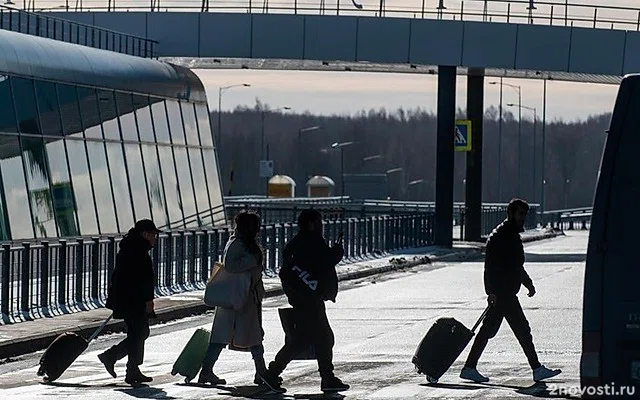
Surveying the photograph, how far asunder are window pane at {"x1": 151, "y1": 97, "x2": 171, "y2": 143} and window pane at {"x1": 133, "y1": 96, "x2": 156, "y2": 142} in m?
0.42

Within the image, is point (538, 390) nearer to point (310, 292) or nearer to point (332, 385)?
point (332, 385)

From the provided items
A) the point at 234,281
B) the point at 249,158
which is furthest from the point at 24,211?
the point at 249,158

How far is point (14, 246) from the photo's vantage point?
74.5 feet

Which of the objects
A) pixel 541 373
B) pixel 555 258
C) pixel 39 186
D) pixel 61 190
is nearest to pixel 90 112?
pixel 61 190

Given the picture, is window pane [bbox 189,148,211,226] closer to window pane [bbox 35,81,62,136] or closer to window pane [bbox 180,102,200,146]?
window pane [bbox 180,102,200,146]

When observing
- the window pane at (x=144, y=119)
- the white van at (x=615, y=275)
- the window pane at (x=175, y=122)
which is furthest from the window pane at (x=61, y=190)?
the white van at (x=615, y=275)

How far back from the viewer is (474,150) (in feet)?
180

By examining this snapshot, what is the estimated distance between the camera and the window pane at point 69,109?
119ft

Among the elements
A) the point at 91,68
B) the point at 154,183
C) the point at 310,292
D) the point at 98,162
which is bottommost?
the point at 154,183

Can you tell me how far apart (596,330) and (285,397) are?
207 inches

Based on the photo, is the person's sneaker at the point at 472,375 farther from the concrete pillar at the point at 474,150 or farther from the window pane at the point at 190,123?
the concrete pillar at the point at 474,150

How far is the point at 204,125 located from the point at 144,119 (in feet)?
21.0

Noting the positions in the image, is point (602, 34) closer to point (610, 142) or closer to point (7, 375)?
point (7, 375)

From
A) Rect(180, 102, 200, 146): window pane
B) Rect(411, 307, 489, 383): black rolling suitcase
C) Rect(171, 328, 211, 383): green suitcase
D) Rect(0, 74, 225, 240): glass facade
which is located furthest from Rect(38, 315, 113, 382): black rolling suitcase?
Rect(180, 102, 200, 146): window pane
